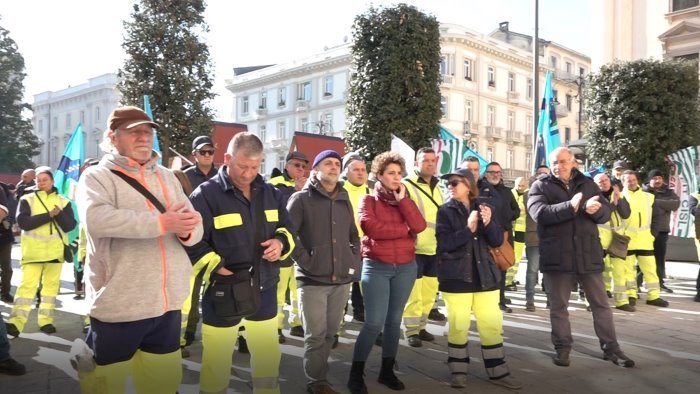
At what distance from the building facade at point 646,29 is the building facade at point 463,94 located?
2079 cm

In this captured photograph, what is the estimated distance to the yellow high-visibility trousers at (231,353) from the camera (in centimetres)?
411

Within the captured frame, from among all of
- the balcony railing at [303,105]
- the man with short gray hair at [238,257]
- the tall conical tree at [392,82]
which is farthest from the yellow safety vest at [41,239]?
the balcony railing at [303,105]

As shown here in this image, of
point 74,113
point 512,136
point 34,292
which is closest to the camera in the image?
point 34,292

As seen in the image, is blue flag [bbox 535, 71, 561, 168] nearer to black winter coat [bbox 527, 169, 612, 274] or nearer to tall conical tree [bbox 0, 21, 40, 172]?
black winter coat [bbox 527, 169, 612, 274]

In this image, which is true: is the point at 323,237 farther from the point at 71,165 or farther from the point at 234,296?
the point at 71,165

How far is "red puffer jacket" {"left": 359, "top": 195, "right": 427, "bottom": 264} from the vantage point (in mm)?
5410

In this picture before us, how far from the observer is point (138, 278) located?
342cm

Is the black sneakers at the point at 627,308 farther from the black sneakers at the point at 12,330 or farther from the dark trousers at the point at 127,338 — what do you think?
the black sneakers at the point at 12,330

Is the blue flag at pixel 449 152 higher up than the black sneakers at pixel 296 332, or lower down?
higher up

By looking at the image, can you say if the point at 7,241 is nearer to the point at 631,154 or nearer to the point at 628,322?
the point at 628,322

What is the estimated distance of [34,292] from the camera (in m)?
7.56

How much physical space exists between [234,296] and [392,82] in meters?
12.2

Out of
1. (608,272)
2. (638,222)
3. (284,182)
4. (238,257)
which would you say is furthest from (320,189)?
(638,222)

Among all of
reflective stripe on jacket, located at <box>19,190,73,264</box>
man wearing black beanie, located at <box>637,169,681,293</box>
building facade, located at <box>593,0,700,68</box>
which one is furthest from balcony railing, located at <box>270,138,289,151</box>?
reflective stripe on jacket, located at <box>19,190,73,264</box>
